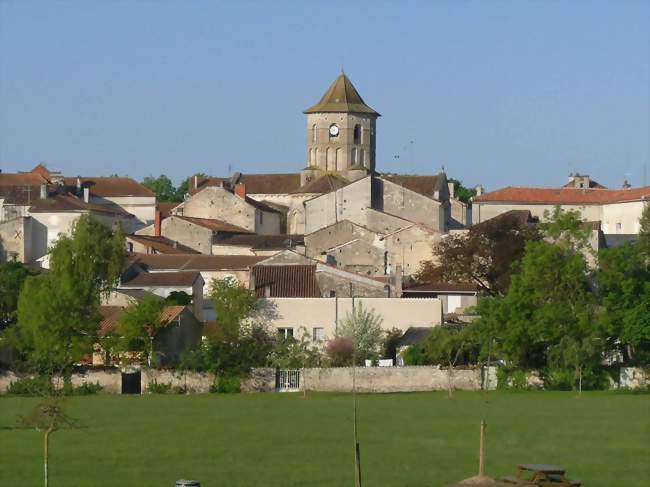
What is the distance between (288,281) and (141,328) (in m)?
12.6

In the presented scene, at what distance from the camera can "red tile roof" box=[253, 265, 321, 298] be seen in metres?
67.1

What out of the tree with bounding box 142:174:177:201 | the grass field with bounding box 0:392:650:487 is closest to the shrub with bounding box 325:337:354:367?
the grass field with bounding box 0:392:650:487

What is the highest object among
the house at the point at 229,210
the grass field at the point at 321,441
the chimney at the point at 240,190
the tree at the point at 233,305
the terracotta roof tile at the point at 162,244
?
the chimney at the point at 240,190

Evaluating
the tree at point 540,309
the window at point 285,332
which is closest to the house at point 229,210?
the window at point 285,332

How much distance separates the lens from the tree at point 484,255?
Result: 75875mm

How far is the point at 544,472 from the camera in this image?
1049 inches

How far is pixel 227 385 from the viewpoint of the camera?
54.4 m

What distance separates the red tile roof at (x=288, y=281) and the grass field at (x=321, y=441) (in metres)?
16.8

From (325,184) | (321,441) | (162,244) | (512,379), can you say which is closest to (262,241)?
(162,244)

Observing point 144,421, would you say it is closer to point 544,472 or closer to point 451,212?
point 544,472

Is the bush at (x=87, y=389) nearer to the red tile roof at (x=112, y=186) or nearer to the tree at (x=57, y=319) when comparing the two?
the tree at (x=57, y=319)

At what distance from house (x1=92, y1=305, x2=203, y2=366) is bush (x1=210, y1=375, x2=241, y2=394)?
259cm

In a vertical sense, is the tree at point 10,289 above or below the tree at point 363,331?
above

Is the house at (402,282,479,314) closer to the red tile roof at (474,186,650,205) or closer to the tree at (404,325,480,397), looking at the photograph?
the tree at (404,325,480,397)
